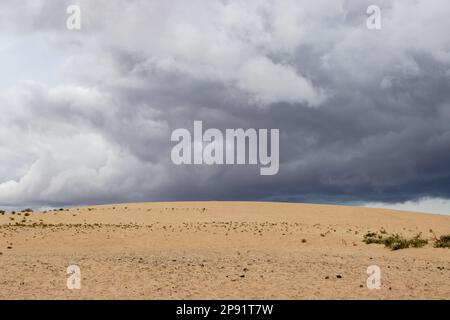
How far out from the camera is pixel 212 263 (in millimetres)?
22656

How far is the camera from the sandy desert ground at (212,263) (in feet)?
57.0

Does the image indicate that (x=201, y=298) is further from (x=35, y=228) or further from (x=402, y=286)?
(x=35, y=228)

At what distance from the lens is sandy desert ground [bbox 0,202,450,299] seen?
17359 mm

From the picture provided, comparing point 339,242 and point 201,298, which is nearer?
point 201,298

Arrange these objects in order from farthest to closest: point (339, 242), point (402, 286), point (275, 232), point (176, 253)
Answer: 1. point (275, 232)
2. point (339, 242)
3. point (176, 253)
4. point (402, 286)

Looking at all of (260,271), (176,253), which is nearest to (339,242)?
(176,253)

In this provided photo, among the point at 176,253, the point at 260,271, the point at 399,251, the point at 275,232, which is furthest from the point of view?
the point at 275,232

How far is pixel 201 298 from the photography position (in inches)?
635
